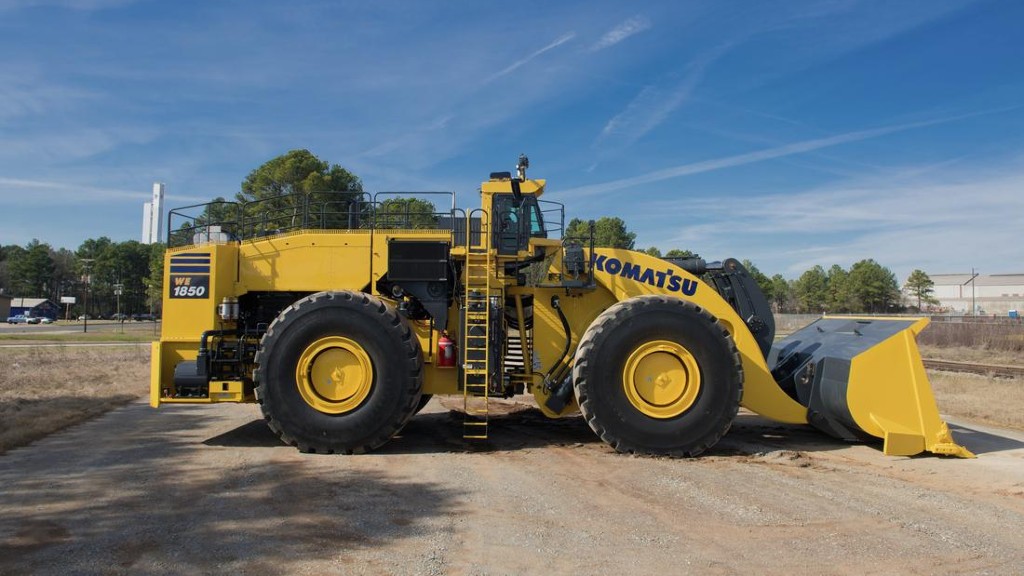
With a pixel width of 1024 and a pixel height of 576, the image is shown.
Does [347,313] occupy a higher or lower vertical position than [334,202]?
lower

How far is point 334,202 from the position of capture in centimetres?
915

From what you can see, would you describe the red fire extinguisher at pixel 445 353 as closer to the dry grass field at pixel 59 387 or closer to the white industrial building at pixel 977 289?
the dry grass field at pixel 59 387

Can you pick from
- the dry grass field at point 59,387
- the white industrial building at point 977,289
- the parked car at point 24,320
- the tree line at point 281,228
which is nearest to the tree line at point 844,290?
the tree line at point 281,228

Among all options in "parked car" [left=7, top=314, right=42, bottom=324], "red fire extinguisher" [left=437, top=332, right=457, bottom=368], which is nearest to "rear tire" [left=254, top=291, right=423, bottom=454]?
"red fire extinguisher" [left=437, top=332, right=457, bottom=368]

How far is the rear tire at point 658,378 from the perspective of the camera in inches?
321

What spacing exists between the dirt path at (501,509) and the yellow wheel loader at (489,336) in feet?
1.79

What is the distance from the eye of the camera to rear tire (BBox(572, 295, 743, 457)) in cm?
815

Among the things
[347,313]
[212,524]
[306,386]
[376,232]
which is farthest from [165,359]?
[212,524]

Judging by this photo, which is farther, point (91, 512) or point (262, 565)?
point (91, 512)

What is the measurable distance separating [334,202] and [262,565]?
5.64 metres

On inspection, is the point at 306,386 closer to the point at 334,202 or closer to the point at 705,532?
the point at 334,202

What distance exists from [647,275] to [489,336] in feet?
7.94

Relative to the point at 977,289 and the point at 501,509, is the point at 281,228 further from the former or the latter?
the point at 977,289

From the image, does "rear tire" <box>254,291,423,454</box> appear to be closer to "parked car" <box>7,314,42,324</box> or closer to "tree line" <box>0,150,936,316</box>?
"tree line" <box>0,150,936,316</box>
